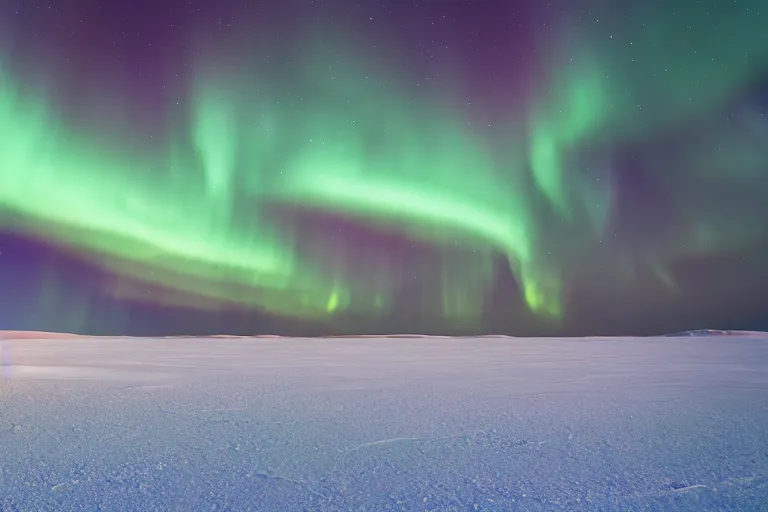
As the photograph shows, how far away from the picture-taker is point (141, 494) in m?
2.90

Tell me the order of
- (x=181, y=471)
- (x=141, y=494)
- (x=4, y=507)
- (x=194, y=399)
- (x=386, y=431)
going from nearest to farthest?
(x=4, y=507) < (x=141, y=494) < (x=181, y=471) < (x=386, y=431) < (x=194, y=399)

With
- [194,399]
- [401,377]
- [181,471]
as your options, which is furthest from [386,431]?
[401,377]

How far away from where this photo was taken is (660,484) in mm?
3061

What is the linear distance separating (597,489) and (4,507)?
2.99 meters

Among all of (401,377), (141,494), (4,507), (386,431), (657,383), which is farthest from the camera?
(401,377)

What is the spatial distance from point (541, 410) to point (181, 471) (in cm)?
355

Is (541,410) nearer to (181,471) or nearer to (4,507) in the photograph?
(181,471)

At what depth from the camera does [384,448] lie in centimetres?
391

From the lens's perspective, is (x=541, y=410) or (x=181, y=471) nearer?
(x=181, y=471)

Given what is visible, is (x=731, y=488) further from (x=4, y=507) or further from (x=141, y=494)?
(x=4, y=507)

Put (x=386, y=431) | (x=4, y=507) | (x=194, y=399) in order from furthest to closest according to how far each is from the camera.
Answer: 1. (x=194, y=399)
2. (x=386, y=431)
3. (x=4, y=507)

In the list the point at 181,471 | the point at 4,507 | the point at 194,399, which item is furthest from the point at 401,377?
the point at 4,507

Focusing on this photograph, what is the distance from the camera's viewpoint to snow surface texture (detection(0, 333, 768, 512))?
2855 millimetres

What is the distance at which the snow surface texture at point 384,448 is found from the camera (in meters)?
2.86
